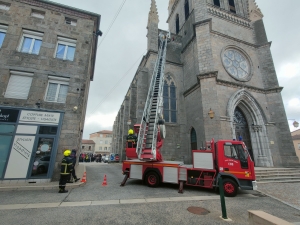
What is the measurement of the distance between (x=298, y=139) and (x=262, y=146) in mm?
37232

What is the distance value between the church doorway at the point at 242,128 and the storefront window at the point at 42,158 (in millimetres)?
14743

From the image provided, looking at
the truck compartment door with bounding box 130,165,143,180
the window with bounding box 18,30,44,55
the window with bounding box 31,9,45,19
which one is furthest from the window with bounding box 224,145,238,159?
the window with bounding box 31,9,45,19

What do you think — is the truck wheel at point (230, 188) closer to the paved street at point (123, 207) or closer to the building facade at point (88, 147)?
the paved street at point (123, 207)

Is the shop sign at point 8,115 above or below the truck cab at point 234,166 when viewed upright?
above

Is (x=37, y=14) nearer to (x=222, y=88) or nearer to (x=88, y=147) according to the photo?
(x=222, y=88)

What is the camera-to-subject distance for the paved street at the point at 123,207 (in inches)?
146

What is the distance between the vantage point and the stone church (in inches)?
492

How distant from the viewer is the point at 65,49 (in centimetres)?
985

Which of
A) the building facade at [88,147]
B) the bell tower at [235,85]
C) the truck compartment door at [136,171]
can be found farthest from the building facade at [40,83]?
the building facade at [88,147]

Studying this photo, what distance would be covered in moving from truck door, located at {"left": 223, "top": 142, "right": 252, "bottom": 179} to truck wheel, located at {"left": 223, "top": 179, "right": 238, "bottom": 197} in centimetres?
38

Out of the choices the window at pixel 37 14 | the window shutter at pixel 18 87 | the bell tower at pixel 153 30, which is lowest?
the window shutter at pixel 18 87

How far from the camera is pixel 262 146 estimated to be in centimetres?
1297

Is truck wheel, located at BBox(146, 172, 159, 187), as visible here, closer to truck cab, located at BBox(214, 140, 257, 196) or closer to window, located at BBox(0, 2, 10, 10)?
truck cab, located at BBox(214, 140, 257, 196)

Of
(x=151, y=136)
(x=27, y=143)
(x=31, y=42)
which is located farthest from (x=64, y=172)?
(x=31, y=42)
